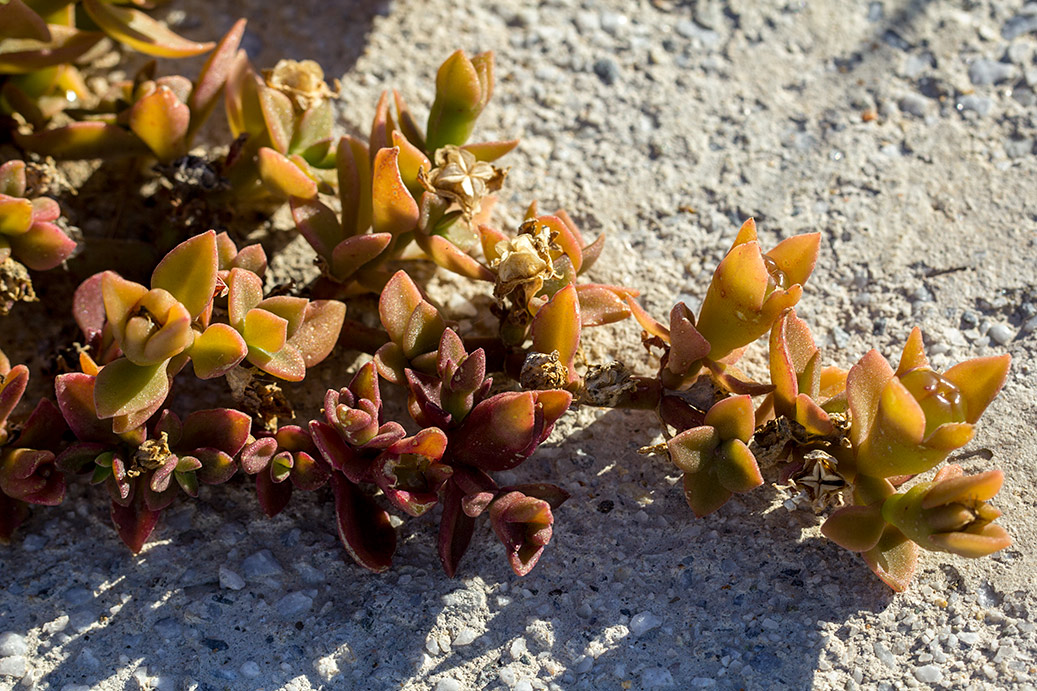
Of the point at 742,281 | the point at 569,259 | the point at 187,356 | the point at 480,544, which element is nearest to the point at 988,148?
the point at 742,281

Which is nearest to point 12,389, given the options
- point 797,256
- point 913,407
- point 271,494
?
point 271,494

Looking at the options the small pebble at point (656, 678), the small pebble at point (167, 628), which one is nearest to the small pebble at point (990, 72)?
the small pebble at point (656, 678)

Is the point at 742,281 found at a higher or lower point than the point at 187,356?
higher

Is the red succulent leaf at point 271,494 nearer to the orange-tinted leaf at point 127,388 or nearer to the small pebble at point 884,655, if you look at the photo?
the orange-tinted leaf at point 127,388

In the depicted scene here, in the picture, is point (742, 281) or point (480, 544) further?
point (480, 544)

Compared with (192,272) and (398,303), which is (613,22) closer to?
(398,303)

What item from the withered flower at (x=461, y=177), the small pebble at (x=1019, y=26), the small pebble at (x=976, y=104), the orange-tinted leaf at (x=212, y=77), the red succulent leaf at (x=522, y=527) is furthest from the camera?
the small pebble at (x=1019, y=26)

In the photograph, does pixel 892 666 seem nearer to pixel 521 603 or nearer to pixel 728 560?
pixel 728 560

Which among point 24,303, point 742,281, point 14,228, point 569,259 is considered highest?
point 742,281

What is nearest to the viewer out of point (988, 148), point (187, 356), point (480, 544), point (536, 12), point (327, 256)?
point (187, 356)
